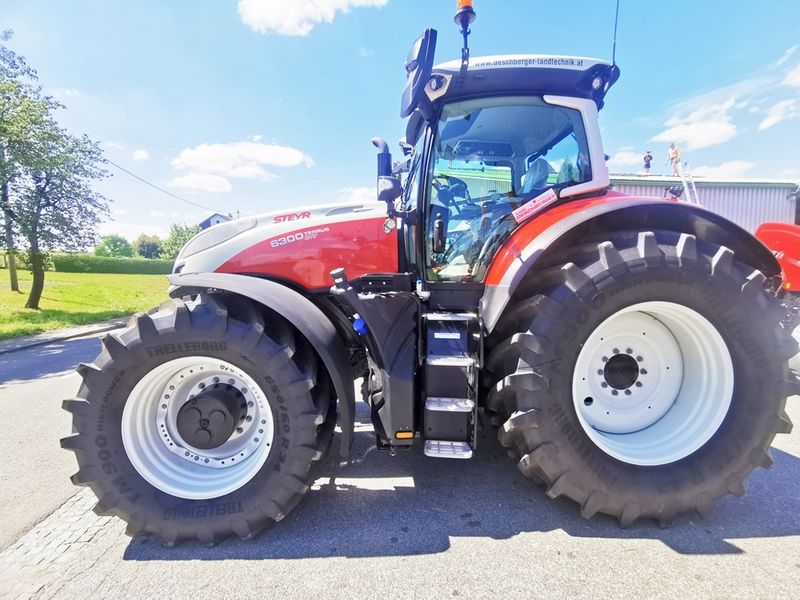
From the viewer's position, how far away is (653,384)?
241 centimetres

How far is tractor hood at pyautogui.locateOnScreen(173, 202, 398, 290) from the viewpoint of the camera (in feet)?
8.61

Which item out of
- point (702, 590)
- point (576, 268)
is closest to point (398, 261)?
point (576, 268)

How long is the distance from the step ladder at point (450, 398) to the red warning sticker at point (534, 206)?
86 cm

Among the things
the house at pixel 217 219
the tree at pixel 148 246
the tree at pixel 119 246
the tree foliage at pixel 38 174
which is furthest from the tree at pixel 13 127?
the tree at pixel 119 246

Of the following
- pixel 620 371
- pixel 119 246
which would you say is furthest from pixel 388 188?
pixel 119 246

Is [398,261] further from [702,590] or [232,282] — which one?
[702,590]

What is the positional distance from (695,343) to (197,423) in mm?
2909

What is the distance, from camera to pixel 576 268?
2082 millimetres

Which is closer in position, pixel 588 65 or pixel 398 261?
pixel 588 65

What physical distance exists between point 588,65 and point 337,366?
2400 mm

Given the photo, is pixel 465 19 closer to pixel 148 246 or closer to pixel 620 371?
pixel 620 371

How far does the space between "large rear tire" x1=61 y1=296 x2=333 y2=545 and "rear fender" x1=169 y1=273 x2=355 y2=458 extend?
0.12 m

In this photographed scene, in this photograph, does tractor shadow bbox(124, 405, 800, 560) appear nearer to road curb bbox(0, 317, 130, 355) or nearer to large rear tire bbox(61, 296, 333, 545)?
large rear tire bbox(61, 296, 333, 545)

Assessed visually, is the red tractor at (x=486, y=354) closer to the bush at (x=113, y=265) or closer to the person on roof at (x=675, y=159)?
the person on roof at (x=675, y=159)
